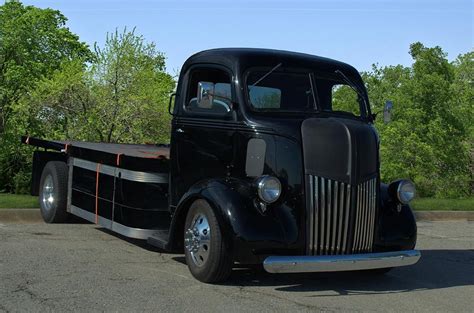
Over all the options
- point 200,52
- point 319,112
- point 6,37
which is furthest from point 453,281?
point 6,37

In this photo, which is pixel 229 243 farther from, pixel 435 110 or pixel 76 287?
pixel 435 110

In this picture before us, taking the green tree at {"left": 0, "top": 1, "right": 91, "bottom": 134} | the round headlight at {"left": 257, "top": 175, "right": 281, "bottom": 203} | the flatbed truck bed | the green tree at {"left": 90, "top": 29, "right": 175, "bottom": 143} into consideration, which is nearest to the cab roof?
the flatbed truck bed

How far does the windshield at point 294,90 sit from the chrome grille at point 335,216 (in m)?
1.03

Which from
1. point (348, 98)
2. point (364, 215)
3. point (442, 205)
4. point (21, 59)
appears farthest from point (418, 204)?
point (21, 59)

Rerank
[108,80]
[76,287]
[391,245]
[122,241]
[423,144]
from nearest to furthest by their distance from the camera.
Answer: [76,287] < [391,245] < [122,241] < [108,80] < [423,144]

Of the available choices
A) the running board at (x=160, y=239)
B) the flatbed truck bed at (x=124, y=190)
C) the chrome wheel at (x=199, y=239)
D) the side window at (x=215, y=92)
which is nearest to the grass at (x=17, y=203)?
the flatbed truck bed at (x=124, y=190)

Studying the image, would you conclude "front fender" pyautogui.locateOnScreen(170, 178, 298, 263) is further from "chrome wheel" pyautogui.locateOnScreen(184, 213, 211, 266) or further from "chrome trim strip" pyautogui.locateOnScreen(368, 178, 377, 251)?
"chrome trim strip" pyautogui.locateOnScreen(368, 178, 377, 251)

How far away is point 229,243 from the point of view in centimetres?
568

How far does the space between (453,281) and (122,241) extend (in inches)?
168

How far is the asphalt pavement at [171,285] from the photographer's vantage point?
5238mm

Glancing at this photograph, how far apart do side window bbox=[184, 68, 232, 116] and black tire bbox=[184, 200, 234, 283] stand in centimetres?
Result: 104

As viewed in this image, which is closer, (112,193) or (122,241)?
(112,193)

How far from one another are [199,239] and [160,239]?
77 cm

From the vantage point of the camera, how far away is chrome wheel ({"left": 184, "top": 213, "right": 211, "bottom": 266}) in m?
5.98
